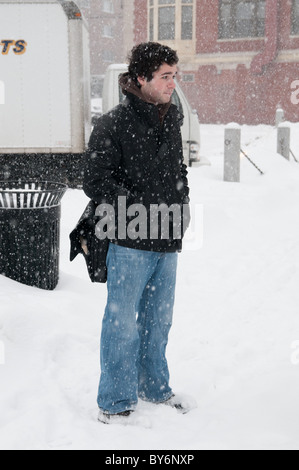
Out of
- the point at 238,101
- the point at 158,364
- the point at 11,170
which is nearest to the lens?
the point at 158,364

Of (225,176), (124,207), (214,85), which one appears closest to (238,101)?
(214,85)

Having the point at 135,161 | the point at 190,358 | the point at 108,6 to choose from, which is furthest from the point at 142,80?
the point at 108,6

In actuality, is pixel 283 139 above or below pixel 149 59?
below

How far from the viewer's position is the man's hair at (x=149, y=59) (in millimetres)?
2904

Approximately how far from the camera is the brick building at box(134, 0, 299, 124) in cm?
2498

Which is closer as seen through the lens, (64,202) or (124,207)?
(124,207)

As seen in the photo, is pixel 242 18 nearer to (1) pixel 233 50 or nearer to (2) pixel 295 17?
(1) pixel 233 50

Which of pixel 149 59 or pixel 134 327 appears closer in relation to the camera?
pixel 149 59

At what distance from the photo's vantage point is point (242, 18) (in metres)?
25.8

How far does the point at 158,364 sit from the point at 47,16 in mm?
7576

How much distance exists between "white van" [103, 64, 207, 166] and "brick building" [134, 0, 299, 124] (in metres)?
16.0

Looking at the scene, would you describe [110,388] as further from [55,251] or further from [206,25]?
[206,25]

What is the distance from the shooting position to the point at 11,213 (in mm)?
4637

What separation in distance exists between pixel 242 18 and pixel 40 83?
18864mm
